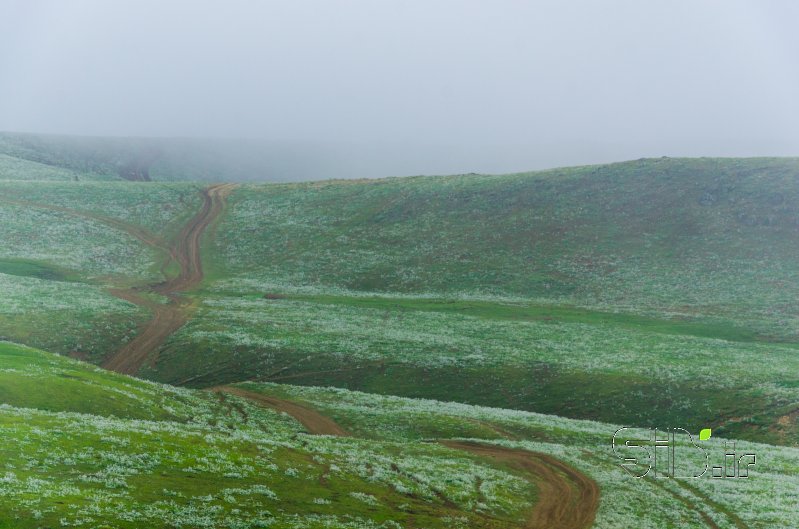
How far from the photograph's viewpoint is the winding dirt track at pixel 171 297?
6675cm

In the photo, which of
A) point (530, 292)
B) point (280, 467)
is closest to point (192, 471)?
point (280, 467)

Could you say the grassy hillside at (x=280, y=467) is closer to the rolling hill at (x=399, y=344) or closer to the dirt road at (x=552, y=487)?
the rolling hill at (x=399, y=344)

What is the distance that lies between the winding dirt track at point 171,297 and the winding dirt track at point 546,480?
2335 centimetres

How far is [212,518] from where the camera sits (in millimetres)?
22891

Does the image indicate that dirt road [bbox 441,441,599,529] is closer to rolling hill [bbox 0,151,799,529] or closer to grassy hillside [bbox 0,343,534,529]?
rolling hill [bbox 0,151,799,529]

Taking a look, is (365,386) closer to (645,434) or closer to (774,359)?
(645,434)

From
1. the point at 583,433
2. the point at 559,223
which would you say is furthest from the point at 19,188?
the point at 583,433

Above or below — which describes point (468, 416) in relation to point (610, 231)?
below

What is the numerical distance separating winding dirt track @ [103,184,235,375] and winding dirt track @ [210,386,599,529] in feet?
76.6

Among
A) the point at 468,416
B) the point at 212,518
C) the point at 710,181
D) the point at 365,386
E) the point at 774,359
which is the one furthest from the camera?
the point at 710,181

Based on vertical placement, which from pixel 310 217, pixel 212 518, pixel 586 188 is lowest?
pixel 212 518

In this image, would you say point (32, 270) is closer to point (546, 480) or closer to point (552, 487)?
point (546, 480)

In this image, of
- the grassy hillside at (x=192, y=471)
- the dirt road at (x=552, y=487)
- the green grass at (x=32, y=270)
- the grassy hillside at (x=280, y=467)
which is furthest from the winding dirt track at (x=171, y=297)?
the dirt road at (x=552, y=487)

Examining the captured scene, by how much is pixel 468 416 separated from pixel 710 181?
96.6 meters
